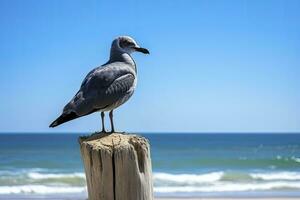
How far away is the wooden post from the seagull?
0.77m

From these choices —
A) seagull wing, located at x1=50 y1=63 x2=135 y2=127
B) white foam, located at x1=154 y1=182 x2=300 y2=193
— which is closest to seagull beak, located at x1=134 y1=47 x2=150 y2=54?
seagull wing, located at x1=50 y1=63 x2=135 y2=127

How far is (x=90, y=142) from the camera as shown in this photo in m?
3.43

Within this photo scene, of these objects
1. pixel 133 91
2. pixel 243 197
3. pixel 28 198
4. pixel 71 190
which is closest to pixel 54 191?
pixel 71 190

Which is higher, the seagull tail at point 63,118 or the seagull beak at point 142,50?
the seagull beak at point 142,50

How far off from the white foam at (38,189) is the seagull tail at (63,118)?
13049 mm

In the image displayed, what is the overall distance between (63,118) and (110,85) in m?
0.56

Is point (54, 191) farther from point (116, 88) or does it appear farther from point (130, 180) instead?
point (130, 180)

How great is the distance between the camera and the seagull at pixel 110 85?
13.6 feet

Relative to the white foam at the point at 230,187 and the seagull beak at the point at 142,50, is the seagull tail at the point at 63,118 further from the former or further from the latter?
the white foam at the point at 230,187

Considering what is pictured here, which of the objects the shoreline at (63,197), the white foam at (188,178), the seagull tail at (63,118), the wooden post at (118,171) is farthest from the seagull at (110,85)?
the white foam at (188,178)

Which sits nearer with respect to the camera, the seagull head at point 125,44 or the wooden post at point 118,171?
the wooden post at point 118,171

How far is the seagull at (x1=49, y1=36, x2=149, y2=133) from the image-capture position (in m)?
4.13

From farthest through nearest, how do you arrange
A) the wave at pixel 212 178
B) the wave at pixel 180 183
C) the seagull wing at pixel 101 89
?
the wave at pixel 212 178, the wave at pixel 180 183, the seagull wing at pixel 101 89

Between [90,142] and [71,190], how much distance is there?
46.7 feet
